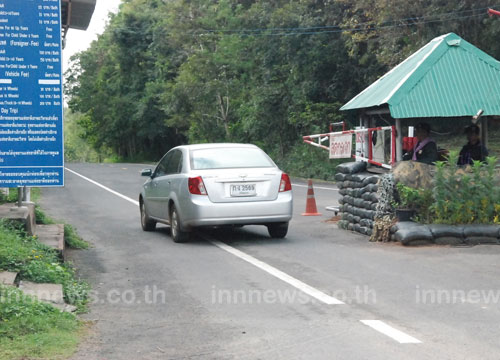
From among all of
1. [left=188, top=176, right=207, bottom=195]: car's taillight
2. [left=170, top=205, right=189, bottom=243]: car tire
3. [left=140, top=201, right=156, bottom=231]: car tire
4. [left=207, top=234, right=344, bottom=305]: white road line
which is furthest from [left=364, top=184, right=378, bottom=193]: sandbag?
[left=140, top=201, right=156, bottom=231]: car tire

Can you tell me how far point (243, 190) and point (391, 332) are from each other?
6030 millimetres

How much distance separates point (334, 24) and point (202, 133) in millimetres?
19991

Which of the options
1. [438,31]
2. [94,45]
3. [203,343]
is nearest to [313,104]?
[438,31]

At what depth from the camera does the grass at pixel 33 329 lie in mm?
5652

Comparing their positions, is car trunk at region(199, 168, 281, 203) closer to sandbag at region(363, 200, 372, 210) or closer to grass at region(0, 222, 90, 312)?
sandbag at region(363, 200, 372, 210)

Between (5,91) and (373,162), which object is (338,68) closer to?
(373,162)

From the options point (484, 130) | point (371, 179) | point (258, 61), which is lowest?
point (371, 179)

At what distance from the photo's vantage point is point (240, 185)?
1202 cm

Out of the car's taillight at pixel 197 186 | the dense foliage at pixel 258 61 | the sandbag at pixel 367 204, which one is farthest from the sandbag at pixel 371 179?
the dense foliage at pixel 258 61

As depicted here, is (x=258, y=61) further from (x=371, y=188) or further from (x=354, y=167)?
(x=371, y=188)

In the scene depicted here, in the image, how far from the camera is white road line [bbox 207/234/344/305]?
7.74 m

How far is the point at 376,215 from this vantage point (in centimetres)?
1227

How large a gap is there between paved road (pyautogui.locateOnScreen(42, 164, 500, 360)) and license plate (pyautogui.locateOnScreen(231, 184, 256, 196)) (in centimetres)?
86

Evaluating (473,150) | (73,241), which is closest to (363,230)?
(473,150)
